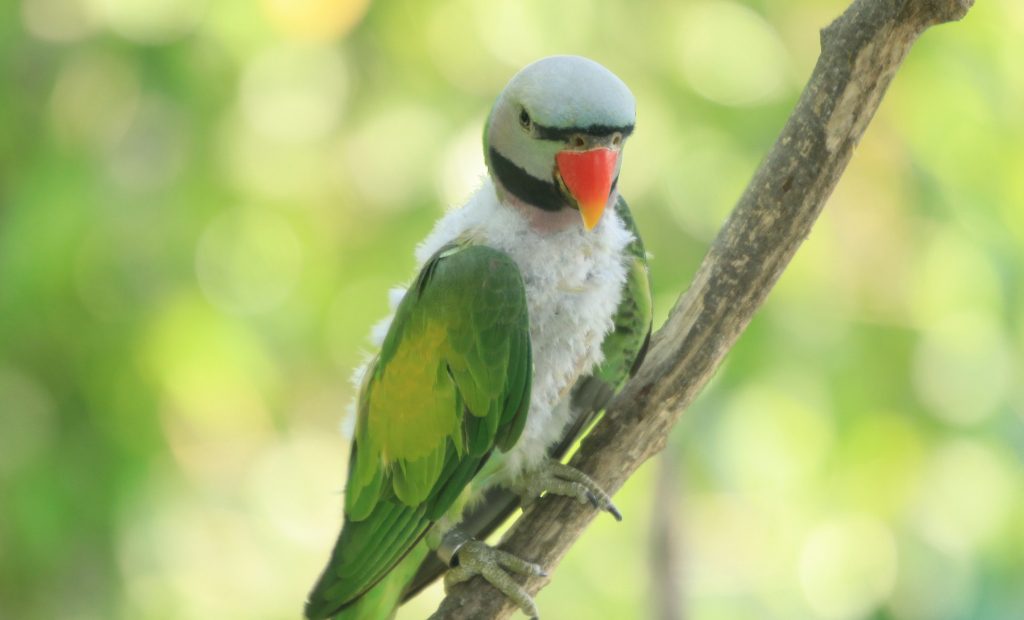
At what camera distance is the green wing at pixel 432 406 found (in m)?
1.92

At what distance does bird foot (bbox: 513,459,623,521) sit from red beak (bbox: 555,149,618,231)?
0.47 meters

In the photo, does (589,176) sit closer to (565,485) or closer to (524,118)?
(524,118)

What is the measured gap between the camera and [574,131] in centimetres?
181

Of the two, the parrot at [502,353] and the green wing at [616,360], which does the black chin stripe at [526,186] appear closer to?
the parrot at [502,353]

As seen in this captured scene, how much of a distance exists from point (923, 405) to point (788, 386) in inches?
13.7

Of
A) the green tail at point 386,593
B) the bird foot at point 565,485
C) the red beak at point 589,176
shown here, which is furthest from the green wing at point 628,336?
the green tail at point 386,593

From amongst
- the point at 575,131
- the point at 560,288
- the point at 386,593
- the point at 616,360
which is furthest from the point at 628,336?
the point at 386,593

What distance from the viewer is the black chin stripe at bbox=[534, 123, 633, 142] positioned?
5.90 ft

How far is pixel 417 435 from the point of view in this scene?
2004 millimetres

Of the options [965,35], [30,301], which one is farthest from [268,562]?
[965,35]

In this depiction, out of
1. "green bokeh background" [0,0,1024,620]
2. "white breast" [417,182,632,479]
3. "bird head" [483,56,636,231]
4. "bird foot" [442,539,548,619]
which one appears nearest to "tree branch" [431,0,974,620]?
"bird foot" [442,539,548,619]

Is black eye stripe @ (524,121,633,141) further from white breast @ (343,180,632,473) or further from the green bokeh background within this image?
the green bokeh background

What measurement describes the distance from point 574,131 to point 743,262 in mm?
396

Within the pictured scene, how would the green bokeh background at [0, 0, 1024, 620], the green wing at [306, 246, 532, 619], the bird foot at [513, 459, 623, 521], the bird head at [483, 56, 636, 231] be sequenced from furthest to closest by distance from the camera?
the green bokeh background at [0, 0, 1024, 620], the bird foot at [513, 459, 623, 521], the green wing at [306, 246, 532, 619], the bird head at [483, 56, 636, 231]
